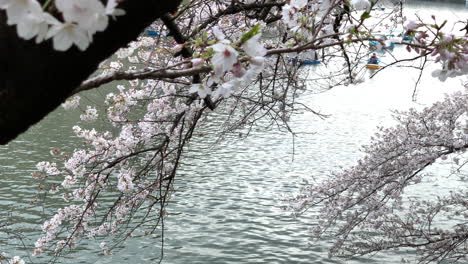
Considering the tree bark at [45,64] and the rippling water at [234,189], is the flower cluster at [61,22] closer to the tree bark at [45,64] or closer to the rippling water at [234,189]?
the tree bark at [45,64]

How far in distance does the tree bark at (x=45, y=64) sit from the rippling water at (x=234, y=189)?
13.7 feet

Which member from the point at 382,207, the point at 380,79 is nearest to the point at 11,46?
the point at 382,207

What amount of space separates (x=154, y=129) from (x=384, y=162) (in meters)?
2.58

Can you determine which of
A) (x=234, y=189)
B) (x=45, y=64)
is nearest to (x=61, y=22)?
(x=45, y=64)

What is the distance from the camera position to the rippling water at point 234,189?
816 cm

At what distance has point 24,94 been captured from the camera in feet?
2.77

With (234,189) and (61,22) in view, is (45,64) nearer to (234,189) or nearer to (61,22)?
(61,22)

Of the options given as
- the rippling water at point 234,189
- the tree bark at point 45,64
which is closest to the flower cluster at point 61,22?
the tree bark at point 45,64

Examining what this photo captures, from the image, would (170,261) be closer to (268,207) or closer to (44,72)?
(268,207)

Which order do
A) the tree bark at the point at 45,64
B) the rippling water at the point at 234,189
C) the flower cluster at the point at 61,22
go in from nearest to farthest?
the flower cluster at the point at 61,22
the tree bark at the point at 45,64
the rippling water at the point at 234,189

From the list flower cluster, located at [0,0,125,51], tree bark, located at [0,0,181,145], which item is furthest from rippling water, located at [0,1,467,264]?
flower cluster, located at [0,0,125,51]

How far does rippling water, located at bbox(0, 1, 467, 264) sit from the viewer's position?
8156 mm

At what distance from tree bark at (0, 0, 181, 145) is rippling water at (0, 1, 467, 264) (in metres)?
4.18

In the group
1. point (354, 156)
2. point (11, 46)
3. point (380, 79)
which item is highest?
point (380, 79)
